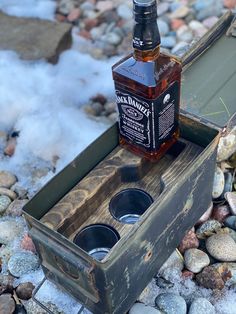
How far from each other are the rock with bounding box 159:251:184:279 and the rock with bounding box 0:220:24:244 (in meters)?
0.44

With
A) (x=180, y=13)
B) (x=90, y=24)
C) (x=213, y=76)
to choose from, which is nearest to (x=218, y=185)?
(x=213, y=76)

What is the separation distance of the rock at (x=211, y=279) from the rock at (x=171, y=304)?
3.2 inches

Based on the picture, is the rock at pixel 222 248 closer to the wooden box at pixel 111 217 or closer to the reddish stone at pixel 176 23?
the wooden box at pixel 111 217

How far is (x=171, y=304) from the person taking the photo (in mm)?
1393

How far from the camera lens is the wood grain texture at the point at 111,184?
1.31 metres

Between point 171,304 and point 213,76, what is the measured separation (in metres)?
0.65

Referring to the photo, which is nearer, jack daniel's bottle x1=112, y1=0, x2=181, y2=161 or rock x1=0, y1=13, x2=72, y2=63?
jack daniel's bottle x1=112, y1=0, x2=181, y2=161

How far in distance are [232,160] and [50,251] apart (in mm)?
731

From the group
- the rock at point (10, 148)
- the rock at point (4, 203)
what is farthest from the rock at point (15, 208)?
the rock at point (10, 148)

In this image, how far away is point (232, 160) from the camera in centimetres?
171

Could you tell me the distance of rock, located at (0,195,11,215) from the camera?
5.59 feet

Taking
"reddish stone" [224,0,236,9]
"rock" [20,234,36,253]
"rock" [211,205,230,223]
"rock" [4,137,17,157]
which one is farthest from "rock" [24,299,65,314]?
"reddish stone" [224,0,236,9]

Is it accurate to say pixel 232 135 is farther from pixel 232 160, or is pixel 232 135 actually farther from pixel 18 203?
pixel 18 203

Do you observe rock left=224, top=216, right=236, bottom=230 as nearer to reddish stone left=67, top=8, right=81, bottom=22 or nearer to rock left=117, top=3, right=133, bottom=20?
rock left=117, top=3, right=133, bottom=20
